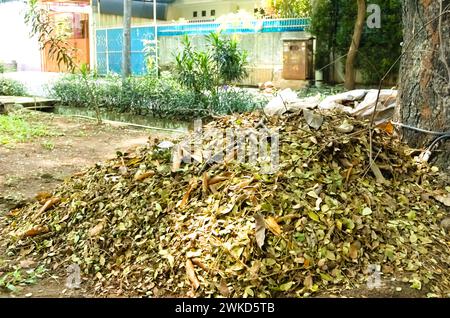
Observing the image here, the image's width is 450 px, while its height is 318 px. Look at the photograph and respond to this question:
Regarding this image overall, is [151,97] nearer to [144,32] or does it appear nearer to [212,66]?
[212,66]

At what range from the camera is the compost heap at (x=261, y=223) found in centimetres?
213

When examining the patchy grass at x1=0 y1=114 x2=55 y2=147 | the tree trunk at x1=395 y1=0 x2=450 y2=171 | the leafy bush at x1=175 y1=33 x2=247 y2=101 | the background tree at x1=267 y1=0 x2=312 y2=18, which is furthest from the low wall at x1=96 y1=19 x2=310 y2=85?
the tree trunk at x1=395 y1=0 x2=450 y2=171

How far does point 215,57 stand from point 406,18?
12.2ft

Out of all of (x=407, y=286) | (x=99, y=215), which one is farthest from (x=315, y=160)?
(x=99, y=215)

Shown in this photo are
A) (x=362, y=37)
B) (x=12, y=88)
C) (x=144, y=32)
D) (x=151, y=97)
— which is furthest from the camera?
(x=144, y=32)

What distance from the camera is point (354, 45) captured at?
7.39m

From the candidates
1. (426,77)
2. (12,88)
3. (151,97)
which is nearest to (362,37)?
(151,97)

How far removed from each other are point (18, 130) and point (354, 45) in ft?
16.2

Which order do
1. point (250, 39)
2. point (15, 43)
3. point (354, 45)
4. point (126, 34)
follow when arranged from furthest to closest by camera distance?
point (15, 43)
point (250, 39)
point (126, 34)
point (354, 45)

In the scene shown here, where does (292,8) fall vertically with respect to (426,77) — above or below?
above

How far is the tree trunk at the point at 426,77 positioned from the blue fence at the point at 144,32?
622cm

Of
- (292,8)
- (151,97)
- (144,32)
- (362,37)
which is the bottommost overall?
(151,97)

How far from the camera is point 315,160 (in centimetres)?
261

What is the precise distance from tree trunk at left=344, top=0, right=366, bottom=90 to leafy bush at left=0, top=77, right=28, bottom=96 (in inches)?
257
